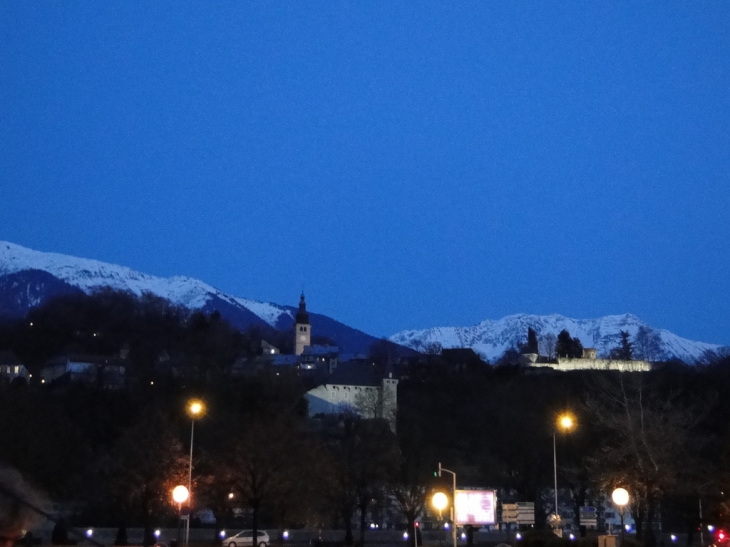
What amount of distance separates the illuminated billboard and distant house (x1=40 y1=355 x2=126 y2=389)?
83.5 m

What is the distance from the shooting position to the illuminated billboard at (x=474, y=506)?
3328 centimetres

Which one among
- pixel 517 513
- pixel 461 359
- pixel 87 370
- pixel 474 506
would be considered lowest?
pixel 517 513

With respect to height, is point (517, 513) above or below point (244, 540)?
above

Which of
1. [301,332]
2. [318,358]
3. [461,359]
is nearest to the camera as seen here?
[461,359]

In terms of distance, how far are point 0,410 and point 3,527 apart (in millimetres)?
52959

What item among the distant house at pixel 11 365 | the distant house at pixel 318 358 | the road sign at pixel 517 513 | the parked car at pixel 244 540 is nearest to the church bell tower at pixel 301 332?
the distant house at pixel 318 358

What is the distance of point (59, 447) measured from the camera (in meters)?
60.3

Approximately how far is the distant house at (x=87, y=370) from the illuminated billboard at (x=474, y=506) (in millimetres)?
83497

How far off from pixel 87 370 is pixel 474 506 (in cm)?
10260

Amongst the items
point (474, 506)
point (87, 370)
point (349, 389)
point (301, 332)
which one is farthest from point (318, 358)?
point (474, 506)

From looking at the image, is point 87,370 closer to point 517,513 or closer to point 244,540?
point 244,540

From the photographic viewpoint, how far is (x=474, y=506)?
33.6 m

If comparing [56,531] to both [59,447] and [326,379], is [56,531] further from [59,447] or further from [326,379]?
[326,379]

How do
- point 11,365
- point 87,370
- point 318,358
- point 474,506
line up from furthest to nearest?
1. point 318,358
2. point 11,365
3. point 87,370
4. point 474,506
